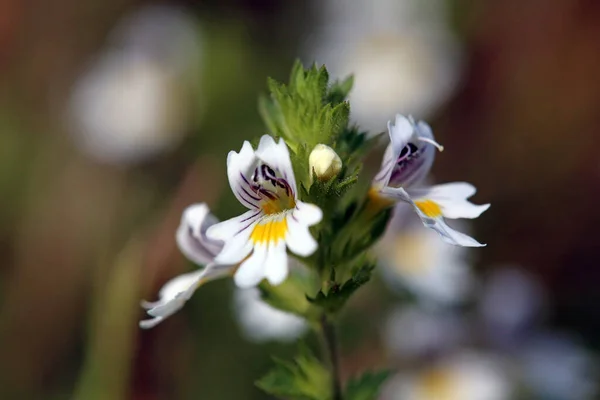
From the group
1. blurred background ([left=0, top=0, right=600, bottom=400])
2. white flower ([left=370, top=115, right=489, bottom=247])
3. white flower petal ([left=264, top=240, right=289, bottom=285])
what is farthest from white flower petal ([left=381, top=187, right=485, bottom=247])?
blurred background ([left=0, top=0, right=600, bottom=400])

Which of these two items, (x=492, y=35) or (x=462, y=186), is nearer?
(x=462, y=186)

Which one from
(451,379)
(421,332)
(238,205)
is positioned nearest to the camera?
(421,332)

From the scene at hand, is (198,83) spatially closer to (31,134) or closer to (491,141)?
(31,134)

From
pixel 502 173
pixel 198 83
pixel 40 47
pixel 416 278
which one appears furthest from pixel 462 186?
pixel 40 47

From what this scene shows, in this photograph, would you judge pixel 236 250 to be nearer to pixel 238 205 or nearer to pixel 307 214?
pixel 307 214

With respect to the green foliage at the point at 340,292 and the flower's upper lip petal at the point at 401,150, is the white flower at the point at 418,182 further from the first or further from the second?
the green foliage at the point at 340,292

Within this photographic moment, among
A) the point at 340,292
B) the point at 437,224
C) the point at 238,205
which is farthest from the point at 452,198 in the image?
the point at 238,205
